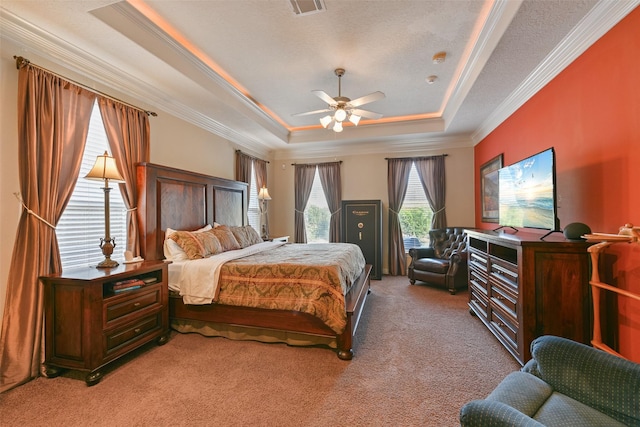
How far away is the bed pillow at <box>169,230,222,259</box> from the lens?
317 centimetres

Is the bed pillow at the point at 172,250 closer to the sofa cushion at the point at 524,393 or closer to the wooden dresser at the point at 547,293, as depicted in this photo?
the sofa cushion at the point at 524,393

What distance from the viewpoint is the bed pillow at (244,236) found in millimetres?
4152

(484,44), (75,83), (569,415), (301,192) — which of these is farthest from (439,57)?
(301,192)

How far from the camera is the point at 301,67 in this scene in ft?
10.8

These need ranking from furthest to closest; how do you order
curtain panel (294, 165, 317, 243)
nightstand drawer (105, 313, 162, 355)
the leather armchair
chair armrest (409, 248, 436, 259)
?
curtain panel (294, 165, 317, 243) < chair armrest (409, 248, 436, 259) < the leather armchair < nightstand drawer (105, 313, 162, 355)

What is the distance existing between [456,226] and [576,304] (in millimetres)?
3628

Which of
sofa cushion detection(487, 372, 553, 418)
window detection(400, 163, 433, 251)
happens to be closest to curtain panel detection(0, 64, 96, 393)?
sofa cushion detection(487, 372, 553, 418)

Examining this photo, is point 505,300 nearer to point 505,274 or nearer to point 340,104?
point 505,274

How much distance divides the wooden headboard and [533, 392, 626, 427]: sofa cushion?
143 inches

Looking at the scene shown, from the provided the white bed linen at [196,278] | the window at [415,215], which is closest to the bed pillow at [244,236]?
the white bed linen at [196,278]

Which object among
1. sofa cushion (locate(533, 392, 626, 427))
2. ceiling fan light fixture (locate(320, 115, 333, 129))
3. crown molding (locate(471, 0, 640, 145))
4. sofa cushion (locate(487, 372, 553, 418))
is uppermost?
crown molding (locate(471, 0, 640, 145))

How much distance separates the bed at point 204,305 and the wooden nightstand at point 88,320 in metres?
0.64

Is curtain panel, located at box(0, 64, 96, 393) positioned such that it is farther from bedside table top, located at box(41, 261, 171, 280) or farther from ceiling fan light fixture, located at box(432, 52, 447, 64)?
ceiling fan light fixture, located at box(432, 52, 447, 64)

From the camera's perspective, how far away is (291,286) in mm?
2674
